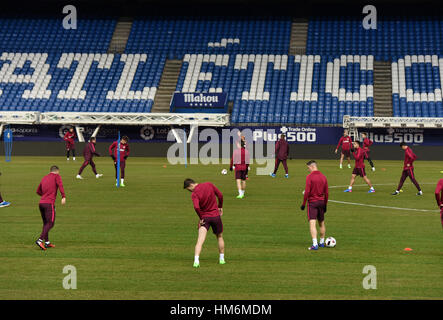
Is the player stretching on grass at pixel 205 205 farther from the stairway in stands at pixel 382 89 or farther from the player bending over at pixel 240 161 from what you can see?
the stairway in stands at pixel 382 89

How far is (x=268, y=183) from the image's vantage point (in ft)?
115

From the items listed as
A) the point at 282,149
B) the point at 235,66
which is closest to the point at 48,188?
the point at 282,149

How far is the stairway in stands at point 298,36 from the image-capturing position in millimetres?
68938

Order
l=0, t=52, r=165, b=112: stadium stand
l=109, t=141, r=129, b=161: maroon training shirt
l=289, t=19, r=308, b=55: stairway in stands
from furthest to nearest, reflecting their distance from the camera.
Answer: l=289, t=19, r=308, b=55: stairway in stands < l=0, t=52, r=165, b=112: stadium stand < l=109, t=141, r=129, b=161: maroon training shirt

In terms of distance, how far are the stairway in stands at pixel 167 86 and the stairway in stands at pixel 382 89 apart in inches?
720

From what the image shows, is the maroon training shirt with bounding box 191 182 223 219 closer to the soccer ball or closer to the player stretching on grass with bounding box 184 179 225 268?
the player stretching on grass with bounding box 184 179 225 268

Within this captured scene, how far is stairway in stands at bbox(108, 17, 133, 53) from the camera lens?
7094cm

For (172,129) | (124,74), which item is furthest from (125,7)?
(172,129)

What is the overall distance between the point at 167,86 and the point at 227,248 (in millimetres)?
49346

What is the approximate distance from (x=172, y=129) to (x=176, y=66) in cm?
1291

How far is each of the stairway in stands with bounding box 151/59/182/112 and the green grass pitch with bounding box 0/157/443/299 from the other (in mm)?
31122

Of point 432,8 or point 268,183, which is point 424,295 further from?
point 432,8

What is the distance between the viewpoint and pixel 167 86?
65500 millimetres

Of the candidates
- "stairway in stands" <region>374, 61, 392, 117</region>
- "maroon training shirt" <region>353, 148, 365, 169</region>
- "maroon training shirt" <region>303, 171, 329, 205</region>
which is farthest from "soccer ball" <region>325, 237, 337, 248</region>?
"stairway in stands" <region>374, 61, 392, 117</region>
